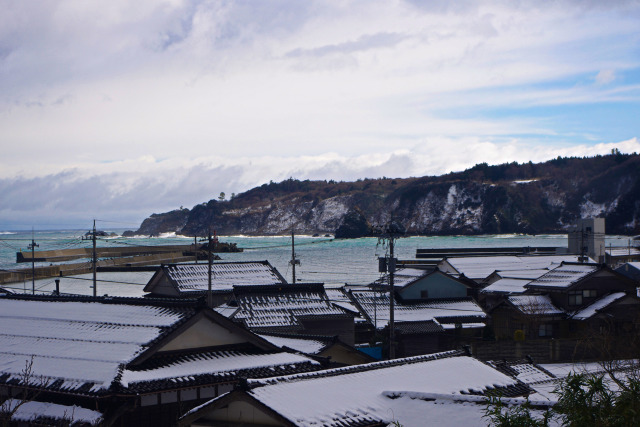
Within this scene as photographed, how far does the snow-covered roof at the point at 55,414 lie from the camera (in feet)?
40.8

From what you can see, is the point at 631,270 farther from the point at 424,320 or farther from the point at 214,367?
the point at 214,367

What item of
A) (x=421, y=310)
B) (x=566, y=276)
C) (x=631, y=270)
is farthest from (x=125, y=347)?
(x=631, y=270)

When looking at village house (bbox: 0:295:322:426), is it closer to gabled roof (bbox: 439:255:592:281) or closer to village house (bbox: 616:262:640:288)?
gabled roof (bbox: 439:255:592:281)

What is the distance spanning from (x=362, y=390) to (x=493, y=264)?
142 feet

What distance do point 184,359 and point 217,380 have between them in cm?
125

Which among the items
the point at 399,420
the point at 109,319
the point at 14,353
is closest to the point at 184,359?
the point at 109,319

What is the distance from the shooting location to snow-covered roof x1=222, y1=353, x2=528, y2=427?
34.0 ft

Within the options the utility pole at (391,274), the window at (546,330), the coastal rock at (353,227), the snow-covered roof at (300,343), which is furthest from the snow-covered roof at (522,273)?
the coastal rock at (353,227)

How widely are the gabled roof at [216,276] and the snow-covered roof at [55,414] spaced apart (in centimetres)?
1873

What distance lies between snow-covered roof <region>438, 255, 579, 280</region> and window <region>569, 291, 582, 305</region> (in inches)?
544

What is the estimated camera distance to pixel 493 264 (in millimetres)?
52781

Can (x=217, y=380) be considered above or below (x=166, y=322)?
below

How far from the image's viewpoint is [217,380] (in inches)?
553

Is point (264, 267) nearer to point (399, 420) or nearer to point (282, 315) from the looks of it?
point (282, 315)
